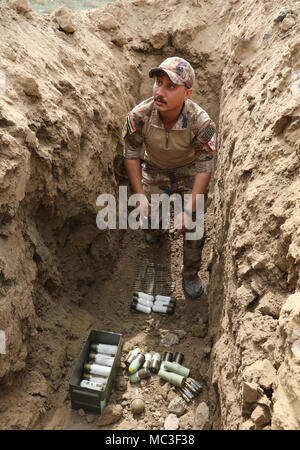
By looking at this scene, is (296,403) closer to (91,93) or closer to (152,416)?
(152,416)

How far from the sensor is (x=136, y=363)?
3.70 meters

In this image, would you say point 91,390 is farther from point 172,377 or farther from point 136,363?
point 172,377

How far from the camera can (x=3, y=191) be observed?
3035 mm

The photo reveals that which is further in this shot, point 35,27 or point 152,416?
point 35,27

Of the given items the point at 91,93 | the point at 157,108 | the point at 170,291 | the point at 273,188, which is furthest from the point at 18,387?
the point at 91,93

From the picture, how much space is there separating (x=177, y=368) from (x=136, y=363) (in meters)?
0.40

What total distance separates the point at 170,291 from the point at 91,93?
2563mm

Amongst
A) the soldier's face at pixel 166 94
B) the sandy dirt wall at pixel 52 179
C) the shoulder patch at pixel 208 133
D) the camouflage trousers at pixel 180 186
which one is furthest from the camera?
the camouflage trousers at pixel 180 186

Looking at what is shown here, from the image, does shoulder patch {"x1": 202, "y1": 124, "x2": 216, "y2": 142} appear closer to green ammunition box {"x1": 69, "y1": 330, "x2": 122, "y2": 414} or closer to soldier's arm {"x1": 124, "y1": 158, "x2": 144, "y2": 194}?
soldier's arm {"x1": 124, "y1": 158, "x2": 144, "y2": 194}

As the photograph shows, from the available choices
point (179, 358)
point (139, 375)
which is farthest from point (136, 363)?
point (179, 358)

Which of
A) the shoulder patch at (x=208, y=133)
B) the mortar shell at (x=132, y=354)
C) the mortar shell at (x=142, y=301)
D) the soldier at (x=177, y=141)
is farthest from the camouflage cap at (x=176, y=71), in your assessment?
the mortar shell at (x=132, y=354)

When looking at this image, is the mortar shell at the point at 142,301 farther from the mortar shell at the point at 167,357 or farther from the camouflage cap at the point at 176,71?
the camouflage cap at the point at 176,71

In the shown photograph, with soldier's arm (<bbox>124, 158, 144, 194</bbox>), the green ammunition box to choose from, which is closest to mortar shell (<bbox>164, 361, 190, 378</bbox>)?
the green ammunition box

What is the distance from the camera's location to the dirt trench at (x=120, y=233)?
8.75 feet
